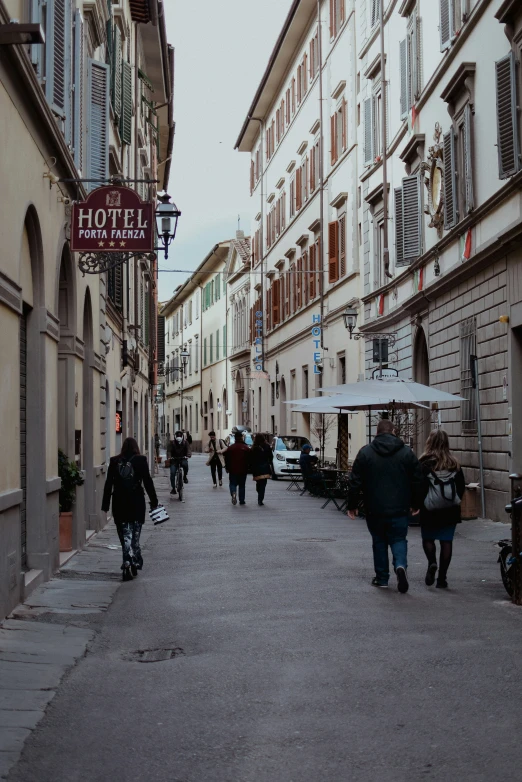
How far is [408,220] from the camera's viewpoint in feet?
Answer: 83.7

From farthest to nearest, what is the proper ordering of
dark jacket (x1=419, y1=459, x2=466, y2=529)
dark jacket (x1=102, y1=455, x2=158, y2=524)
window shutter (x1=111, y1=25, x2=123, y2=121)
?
window shutter (x1=111, y1=25, x2=123, y2=121)
dark jacket (x1=102, y1=455, x2=158, y2=524)
dark jacket (x1=419, y1=459, x2=466, y2=529)

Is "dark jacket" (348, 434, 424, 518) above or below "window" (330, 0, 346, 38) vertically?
below

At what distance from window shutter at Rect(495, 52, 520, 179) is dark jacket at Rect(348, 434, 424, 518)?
692cm

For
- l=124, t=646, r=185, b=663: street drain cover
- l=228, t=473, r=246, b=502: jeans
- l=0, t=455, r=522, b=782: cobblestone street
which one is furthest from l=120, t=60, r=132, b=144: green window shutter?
l=124, t=646, r=185, b=663: street drain cover

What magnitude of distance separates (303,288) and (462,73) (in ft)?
80.9

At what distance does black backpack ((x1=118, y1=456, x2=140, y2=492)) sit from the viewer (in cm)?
1255

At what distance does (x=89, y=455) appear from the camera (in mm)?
17203

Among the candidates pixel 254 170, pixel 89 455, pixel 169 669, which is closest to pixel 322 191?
pixel 254 170

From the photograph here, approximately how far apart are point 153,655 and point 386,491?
154 inches

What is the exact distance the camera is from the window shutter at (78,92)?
13430 mm

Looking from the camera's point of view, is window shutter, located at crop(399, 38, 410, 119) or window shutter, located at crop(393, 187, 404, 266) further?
window shutter, located at crop(399, 38, 410, 119)

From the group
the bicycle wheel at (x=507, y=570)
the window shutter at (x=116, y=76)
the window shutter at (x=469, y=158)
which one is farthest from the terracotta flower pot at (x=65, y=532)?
the window shutter at (x=469, y=158)

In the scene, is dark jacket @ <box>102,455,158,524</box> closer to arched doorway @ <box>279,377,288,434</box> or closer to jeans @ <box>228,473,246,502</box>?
jeans @ <box>228,473,246,502</box>

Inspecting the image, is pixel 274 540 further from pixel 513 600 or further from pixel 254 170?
pixel 254 170
